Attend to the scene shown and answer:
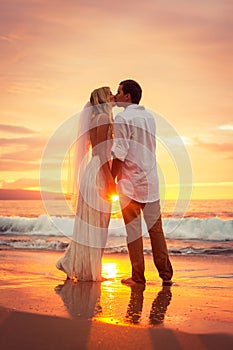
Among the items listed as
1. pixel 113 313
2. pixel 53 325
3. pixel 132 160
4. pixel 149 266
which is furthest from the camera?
pixel 149 266

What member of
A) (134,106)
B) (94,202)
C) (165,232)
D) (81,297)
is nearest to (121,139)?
(134,106)

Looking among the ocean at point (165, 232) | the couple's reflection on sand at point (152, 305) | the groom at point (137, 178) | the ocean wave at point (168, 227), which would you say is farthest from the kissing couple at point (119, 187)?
the ocean wave at point (168, 227)

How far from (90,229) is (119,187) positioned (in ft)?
1.79

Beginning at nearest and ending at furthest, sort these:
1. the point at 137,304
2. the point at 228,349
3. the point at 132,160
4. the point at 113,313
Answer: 1. the point at 228,349
2. the point at 113,313
3. the point at 137,304
4. the point at 132,160

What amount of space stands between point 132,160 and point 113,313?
7.00 feet

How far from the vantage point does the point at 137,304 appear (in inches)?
183

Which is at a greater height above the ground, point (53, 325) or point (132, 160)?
point (132, 160)

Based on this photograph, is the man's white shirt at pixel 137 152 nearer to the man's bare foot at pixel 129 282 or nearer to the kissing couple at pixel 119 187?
the kissing couple at pixel 119 187

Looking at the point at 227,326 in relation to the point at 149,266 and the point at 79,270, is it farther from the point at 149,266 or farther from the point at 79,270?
the point at 149,266

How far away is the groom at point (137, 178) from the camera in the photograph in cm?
591

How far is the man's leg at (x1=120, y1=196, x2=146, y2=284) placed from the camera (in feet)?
19.5

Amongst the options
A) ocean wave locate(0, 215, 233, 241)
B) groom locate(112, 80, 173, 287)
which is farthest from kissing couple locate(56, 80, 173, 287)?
ocean wave locate(0, 215, 233, 241)

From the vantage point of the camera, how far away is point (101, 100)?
607cm

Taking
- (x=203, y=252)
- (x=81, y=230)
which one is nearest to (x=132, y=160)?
(x=81, y=230)
